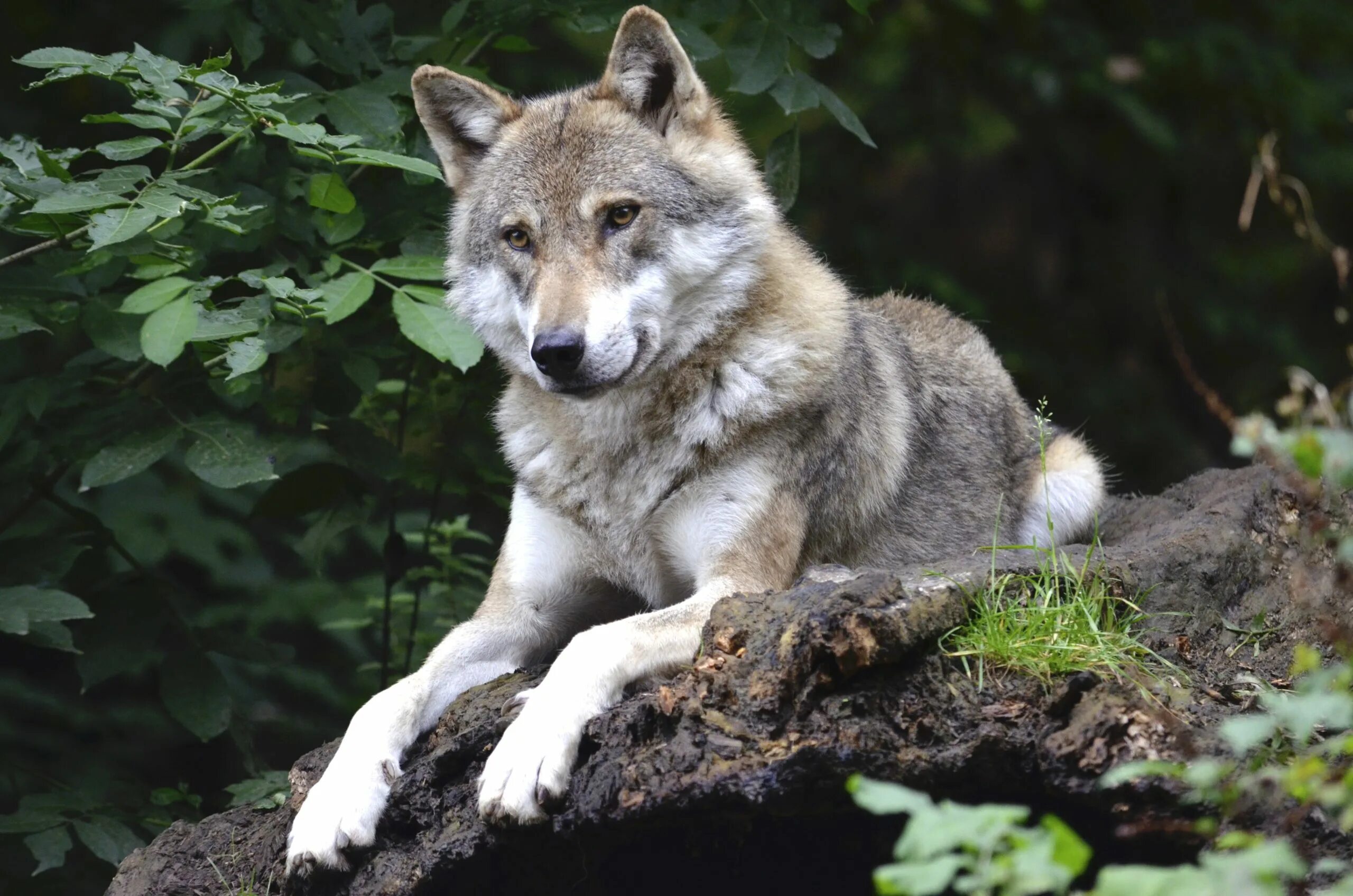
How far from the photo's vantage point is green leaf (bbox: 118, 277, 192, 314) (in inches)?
164

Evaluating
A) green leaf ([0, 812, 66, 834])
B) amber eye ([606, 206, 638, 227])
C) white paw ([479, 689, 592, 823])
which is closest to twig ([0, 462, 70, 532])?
green leaf ([0, 812, 66, 834])

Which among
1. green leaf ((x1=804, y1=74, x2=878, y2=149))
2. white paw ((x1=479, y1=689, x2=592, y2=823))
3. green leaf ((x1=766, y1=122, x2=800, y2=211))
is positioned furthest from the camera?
green leaf ((x1=766, y1=122, x2=800, y2=211))

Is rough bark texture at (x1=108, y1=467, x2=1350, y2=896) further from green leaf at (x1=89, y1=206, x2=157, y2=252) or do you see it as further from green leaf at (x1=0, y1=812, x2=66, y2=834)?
green leaf at (x1=89, y1=206, x2=157, y2=252)

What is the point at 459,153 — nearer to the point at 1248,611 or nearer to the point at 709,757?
the point at 709,757

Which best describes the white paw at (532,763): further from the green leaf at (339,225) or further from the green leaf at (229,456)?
the green leaf at (339,225)

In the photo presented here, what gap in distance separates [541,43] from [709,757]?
656 centimetres

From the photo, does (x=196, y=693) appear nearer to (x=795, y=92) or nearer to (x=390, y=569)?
(x=390, y=569)

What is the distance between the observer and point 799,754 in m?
3.06

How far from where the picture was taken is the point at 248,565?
7.22m

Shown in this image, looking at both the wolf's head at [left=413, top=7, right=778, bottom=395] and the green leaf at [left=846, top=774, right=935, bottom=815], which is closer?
the green leaf at [left=846, top=774, right=935, bottom=815]

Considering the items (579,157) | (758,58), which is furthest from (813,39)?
(579,157)

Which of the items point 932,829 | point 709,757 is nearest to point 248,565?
point 709,757

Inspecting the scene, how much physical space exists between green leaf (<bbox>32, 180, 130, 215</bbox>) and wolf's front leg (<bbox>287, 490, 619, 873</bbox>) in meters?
1.64

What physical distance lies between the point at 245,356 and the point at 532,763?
5.42ft
